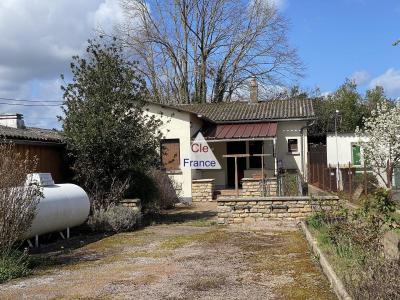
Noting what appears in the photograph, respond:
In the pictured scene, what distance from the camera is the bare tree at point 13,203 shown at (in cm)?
880

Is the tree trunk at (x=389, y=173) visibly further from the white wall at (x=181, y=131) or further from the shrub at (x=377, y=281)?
the shrub at (x=377, y=281)

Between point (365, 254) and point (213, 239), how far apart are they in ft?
17.3

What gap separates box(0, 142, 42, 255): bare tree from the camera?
8.80m

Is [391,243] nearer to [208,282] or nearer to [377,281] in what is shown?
[208,282]

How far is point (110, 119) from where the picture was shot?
14.3m

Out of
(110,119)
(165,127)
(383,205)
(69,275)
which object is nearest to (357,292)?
(383,205)

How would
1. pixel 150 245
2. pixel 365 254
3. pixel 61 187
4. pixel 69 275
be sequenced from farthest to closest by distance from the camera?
pixel 61 187
pixel 150 245
pixel 69 275
pixel 365 254

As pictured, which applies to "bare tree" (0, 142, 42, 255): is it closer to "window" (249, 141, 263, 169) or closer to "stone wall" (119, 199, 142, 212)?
"stone wall" (119, 199, 142, 212)

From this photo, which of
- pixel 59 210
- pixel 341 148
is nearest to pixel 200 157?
pixel 341 148

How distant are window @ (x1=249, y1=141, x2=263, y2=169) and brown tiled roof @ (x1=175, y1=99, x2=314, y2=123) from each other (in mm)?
1318

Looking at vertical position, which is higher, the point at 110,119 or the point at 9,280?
the point at 110,119

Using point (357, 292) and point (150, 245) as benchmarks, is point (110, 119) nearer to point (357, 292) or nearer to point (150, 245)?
point (150, 245)

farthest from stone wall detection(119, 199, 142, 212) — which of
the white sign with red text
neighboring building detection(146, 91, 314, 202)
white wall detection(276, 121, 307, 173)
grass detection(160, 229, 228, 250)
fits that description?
white wall detection(276, 121, 307, 173)

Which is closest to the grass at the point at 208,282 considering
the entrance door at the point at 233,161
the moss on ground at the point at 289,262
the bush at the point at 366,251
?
the moss on ground at the point at 289,262
